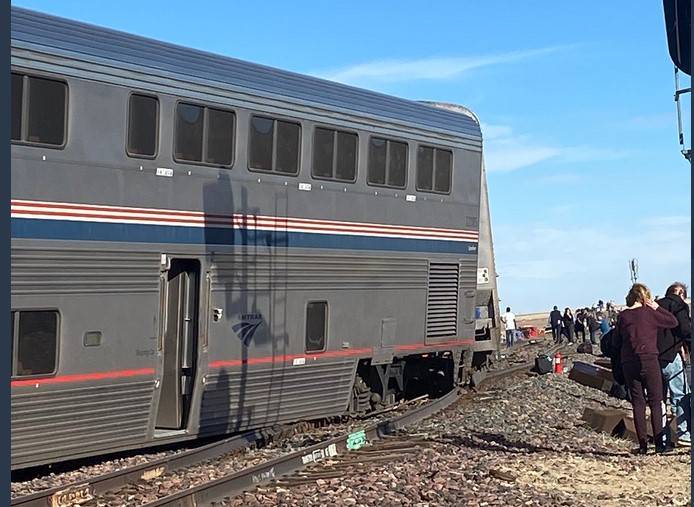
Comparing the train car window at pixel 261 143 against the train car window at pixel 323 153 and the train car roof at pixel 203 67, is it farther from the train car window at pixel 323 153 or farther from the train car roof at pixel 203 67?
the train car window at pixel 323 153

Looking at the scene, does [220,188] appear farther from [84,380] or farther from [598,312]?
[598,312]

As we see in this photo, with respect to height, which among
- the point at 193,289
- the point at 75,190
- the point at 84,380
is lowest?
the point at 84,380

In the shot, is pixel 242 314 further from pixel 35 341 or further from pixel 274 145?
pixel 35 341

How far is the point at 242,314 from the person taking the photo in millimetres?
11312

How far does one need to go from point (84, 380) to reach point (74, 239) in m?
1.38

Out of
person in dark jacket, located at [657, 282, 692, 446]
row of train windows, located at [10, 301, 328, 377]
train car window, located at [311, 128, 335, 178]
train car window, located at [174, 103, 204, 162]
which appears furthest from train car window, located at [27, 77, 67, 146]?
person in dark jacket, located at [657, 282, 692, 446]

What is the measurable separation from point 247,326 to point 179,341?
0.96 m

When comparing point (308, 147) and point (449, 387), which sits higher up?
point (308, 147)

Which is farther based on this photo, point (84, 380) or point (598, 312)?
point (598, 312)

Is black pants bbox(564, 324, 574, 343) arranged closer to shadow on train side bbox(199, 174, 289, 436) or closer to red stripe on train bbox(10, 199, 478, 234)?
red stripe on train bbox(10, 199, 478, 234)

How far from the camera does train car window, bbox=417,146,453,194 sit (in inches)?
562

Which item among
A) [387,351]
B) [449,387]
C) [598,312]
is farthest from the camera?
[598,312]

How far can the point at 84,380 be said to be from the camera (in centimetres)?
955

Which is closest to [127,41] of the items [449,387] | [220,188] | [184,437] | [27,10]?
[27,10]
